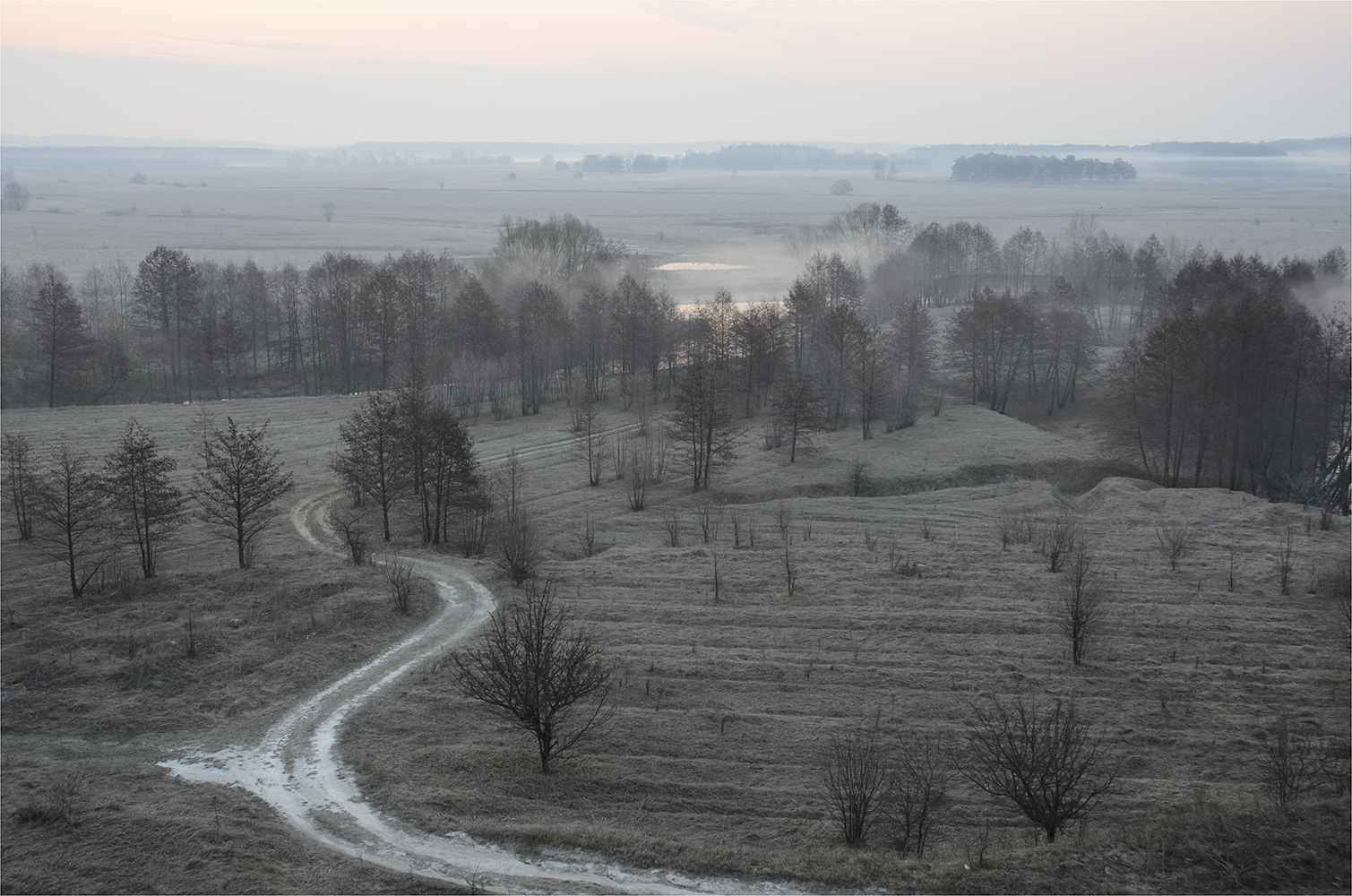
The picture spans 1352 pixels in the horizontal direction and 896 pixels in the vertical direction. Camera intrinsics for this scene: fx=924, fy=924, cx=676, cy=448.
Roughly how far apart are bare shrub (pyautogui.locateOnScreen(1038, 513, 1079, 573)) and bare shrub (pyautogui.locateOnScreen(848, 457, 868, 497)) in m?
11.0

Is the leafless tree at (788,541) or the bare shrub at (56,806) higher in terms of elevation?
the bare shrub at (56,806)

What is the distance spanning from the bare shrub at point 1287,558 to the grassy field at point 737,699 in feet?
1.00

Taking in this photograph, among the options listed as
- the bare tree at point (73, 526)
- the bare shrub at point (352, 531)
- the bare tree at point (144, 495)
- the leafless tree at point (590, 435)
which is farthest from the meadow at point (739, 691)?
the leafless tree at point (590, 435)

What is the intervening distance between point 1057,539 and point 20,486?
3982 centimetres

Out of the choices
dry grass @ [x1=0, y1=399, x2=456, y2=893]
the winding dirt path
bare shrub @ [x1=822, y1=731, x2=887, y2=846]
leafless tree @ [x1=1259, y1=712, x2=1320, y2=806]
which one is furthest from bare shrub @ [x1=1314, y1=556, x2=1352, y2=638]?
dry grass @ [x1=0, y1=399, x2=456, y2=893]

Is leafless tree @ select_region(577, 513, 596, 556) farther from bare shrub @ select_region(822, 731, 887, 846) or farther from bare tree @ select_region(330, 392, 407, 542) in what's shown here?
bare shrub @ select_region(822, 731, 887, 846)

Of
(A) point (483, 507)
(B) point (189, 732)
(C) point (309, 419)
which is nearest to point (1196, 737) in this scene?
(B) point (189, 732)

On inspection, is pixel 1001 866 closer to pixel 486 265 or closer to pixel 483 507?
pixel 483 507

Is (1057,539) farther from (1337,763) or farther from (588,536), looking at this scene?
(588,536)

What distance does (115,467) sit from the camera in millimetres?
33406

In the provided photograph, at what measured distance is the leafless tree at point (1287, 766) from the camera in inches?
653

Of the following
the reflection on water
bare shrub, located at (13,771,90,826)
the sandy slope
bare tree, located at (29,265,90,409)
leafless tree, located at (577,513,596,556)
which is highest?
the reflection on water

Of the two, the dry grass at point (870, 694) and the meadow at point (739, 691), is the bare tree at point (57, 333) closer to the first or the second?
the meadow at point (739, 691)

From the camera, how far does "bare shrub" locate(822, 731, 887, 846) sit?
15.8 m
